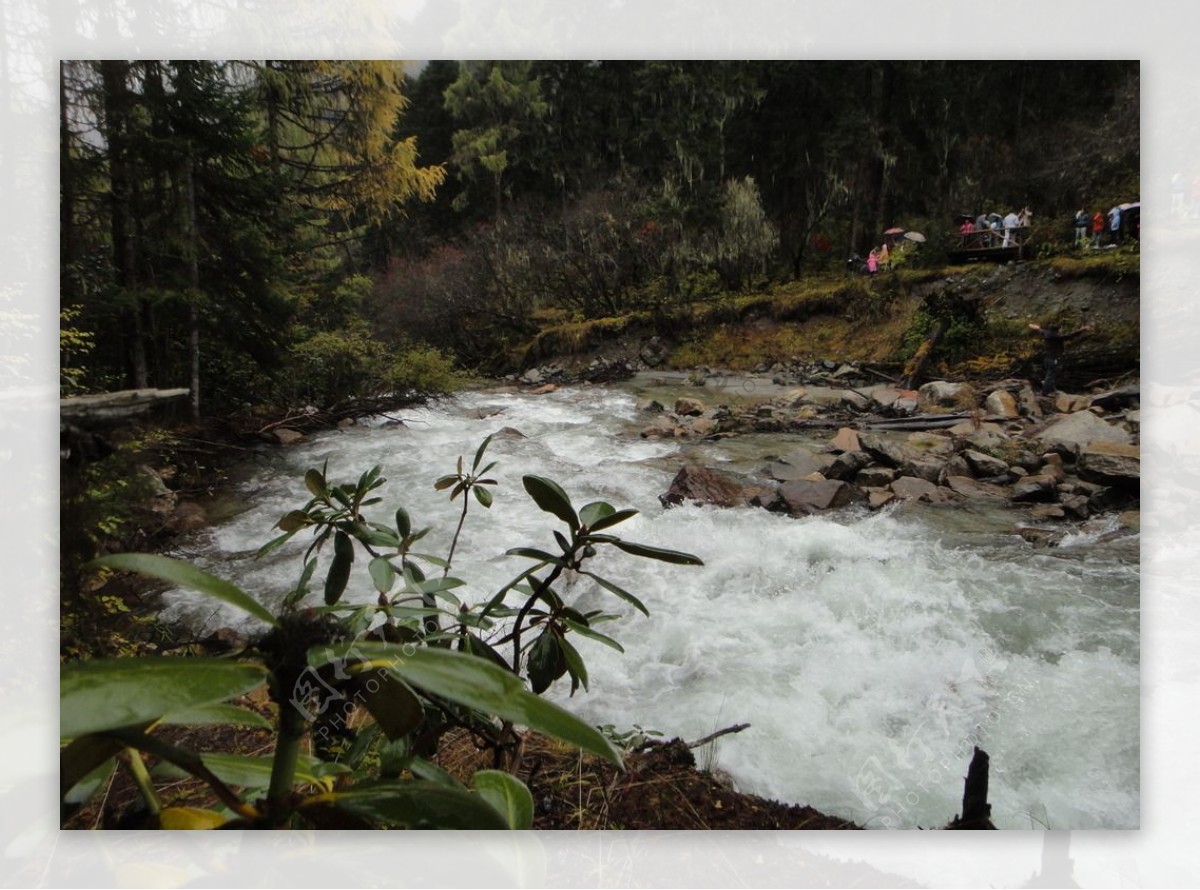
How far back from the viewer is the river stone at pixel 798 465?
2.29 metres

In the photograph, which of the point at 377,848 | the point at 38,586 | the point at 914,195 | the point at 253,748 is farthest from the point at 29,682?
the point at 914,195

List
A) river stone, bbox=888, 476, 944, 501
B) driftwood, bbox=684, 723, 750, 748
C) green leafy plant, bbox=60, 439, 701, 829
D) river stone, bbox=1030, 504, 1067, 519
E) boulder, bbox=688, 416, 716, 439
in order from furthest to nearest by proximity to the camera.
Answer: boulder, bbox=688, 416, 716, 439
river stone, bbox=888, 476, 944, 501
river stone, bbox=1030, 504, 1067, 519
driftwood, bbox=684, 723, 750, 748
green leafy plant, bbox=60, 439, 701, 829

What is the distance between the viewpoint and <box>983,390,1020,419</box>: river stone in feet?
7.29

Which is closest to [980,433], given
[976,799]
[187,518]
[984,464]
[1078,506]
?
[984,464]

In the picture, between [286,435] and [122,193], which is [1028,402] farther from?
[122,193]

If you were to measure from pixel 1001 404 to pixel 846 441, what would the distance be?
1.64ft

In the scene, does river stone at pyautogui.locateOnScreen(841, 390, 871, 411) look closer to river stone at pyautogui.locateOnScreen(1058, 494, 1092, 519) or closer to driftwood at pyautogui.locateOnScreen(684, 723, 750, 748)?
river stone at pyautogui.locateOnScreen(1058, 494, 1092, 519)

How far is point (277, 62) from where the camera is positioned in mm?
2117

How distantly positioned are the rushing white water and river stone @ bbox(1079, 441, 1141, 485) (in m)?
0.21

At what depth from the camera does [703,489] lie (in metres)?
2.37

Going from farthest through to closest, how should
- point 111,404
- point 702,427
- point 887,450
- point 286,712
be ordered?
point 702,427 → point 887,450 → point 111,404 → point 286,712

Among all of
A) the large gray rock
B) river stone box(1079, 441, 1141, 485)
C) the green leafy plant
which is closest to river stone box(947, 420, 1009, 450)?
river stone box(1079, 441, 1141, 485)

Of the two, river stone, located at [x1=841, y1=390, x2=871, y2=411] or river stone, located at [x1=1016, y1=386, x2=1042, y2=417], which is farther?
river stone, located at [x1=841, y1=390, x2=871, y2=411]

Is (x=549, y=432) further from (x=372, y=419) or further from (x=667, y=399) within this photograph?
(x=372, y=419)
